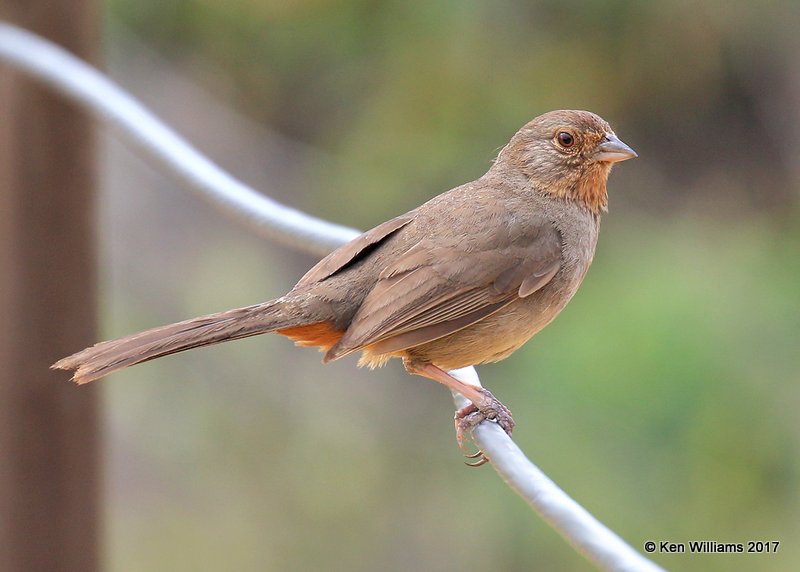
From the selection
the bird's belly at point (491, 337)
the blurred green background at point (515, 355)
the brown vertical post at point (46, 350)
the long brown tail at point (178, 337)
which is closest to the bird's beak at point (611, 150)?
the bird's belly at point (491, 337)

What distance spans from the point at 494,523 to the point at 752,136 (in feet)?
10.6

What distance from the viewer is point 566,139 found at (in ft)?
14.5

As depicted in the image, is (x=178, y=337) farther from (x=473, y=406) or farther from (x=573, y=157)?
(x=573, y=157)

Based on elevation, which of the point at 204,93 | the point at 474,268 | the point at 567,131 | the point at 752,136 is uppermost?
the point at 204,93

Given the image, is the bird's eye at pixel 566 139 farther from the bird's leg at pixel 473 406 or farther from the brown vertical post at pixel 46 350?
the brown vertical post at pixel 46 350

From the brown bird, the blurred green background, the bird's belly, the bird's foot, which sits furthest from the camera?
the blurred green background

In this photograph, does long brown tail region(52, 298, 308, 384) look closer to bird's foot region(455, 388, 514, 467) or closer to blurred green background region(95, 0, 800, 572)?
bird's foot region(455, 388, 514, 467)

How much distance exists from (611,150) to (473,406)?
1.22m

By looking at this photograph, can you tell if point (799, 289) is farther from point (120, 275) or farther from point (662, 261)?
point (120, 275)

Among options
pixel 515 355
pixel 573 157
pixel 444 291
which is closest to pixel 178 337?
pixel 444 291

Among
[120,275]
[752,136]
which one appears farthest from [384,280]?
[120,275]

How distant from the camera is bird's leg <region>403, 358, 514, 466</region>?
3.64m

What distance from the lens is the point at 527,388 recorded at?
624 centimetres

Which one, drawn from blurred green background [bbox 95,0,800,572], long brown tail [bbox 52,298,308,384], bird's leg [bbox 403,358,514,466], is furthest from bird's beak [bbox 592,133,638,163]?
blurred green background [bbox 95,0,800,572]
